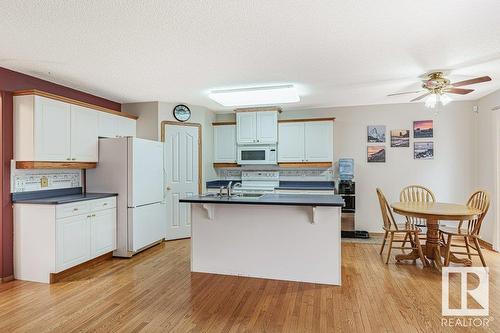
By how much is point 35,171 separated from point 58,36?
192 centimetres

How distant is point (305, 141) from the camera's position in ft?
18.3

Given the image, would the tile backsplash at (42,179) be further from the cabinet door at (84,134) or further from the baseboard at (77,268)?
the baseboard at (77,268)

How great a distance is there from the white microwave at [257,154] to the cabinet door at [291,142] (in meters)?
0.14

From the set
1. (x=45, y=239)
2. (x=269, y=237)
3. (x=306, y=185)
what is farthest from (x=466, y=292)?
(x=45, y=239)

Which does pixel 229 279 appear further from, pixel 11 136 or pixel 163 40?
pixel 11 136

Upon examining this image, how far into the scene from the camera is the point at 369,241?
5.03 m

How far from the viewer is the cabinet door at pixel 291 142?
221 inches

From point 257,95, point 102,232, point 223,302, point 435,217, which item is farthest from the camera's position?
point 257,95

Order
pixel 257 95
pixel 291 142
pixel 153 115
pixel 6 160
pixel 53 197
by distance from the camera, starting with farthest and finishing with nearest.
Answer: pixel 291 142, pixel 153 115, pixel 257 95, pixel 53 197, pixel 6 160

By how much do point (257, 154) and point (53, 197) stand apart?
3381 millimetres

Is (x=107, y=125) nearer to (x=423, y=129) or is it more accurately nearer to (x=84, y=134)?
(x=84, y=134)

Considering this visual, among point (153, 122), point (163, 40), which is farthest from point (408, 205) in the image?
→ point (153, 122)

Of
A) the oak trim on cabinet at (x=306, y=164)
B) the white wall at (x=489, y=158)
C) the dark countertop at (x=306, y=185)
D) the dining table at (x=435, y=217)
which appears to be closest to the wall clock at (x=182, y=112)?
the oak trim on cabinet at (x=306, y=164)

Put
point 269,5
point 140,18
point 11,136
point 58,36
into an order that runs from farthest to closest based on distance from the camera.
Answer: point 11,136, point 58,36, point 140,18, point 269,5
